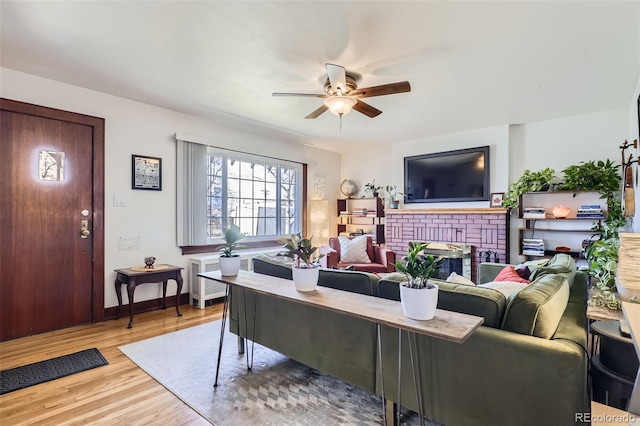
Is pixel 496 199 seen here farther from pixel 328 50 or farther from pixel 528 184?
pixel 328 50

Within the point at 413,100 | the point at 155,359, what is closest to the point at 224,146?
the point at 413,100

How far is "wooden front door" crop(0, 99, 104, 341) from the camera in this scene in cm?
290

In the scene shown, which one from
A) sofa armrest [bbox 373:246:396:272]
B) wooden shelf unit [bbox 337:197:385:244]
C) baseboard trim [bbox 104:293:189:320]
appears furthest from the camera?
wooden shelf unit [bbox 337:197:385:244]

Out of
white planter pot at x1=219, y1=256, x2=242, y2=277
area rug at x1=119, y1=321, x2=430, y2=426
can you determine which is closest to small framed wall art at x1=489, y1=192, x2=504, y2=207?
area rug at x1=119, y1=321, x2=430, y2=426

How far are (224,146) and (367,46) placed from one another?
2.70 metres

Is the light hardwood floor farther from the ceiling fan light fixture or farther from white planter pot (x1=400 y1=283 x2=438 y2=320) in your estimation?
the ceiling fan light fixture

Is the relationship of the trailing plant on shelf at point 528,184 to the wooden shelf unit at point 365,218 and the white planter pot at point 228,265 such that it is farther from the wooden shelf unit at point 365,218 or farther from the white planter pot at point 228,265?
the white planter pot at point 228,265

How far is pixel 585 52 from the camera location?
2.50 metres

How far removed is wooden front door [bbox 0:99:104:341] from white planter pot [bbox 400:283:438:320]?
3378mm

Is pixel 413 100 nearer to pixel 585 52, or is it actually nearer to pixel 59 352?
pixel 585 52

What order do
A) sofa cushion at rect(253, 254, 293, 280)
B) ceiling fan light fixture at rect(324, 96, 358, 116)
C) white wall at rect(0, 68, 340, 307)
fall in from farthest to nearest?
white wall at rect(0, 68, 340, 307) < ceiling fan light fixture at rect(324, 96, 358, 116) < sofa cushion at rect(253, 254, 293, 280)

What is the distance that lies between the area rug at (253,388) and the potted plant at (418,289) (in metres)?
0.82

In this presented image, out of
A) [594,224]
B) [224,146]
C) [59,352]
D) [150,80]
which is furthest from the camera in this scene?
[224,146]

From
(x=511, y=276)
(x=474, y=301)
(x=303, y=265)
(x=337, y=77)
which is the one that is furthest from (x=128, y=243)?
(x=511, y=276)
